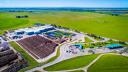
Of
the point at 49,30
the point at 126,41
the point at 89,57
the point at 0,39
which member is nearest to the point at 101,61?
the point at 89,57

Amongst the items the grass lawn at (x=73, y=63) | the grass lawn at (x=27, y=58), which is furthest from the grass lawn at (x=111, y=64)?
the grass lawn at (x=27, y=58)

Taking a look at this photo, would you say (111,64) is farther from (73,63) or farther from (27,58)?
(27,58)

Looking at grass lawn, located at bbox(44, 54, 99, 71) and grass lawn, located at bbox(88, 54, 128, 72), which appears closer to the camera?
grass lawn, located at bbox(88, 54, 128, 72)

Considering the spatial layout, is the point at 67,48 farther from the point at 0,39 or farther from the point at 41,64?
the point at 0,39

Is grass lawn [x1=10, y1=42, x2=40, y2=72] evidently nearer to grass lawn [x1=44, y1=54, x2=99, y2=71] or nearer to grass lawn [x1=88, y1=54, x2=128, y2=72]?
grass lawn [x1=44, y1=54, x2=99, y2=71]

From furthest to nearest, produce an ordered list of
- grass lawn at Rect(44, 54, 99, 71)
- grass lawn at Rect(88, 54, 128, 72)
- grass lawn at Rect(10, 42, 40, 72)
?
1. grass lawn at Rect(10, 42, 40, 72)
2. grass lawn at Rect(44, 54, 99, 71)
3. grass lawn at Rect(88, 54, 128, 72)

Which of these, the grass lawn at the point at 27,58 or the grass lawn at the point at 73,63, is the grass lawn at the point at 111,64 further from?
the grass lawn at the point at 27,58

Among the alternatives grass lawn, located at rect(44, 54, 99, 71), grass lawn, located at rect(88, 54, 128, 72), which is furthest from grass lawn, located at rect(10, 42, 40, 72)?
grass lawn, located at rect(88, 54, 128, 72)
